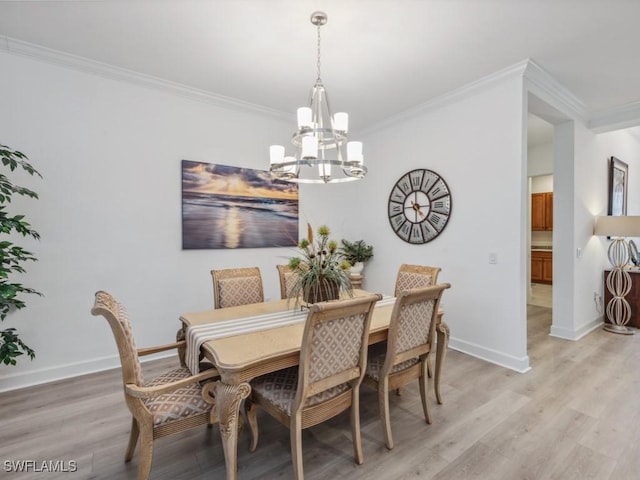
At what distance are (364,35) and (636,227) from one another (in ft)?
13.4

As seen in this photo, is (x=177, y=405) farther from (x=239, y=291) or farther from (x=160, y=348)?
(x=239, y=291)

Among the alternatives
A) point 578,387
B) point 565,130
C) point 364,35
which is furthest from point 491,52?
point 578,387

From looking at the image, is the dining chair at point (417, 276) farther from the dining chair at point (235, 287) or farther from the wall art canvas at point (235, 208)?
the wall art canvas at point (235, 208)

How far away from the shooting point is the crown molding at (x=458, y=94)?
2943 mm

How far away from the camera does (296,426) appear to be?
5.16ft

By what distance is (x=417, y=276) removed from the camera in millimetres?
2896

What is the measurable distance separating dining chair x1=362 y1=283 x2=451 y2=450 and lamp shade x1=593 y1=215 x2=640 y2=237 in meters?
3.54

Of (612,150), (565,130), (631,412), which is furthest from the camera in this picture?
(612,150)

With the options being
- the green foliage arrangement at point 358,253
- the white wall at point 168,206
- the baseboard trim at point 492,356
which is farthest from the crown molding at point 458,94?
the baseboard trim at point 492,356

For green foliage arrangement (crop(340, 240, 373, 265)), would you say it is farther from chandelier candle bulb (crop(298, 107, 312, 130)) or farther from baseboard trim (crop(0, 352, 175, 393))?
baseboard trim (crop(0, 352, 175, 393))

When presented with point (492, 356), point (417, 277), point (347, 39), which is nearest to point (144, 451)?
point (417, 277)

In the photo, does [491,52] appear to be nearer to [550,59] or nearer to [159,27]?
[550,59]

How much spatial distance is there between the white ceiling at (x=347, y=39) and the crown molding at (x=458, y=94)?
0.08 meters

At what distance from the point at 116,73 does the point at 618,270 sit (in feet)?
21.4
